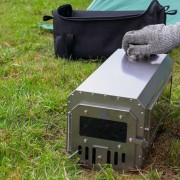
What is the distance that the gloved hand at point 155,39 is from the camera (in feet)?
6.21

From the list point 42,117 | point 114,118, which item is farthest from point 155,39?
point 42,117

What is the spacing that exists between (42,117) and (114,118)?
68 centimetres

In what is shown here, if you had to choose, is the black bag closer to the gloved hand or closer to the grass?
the grass

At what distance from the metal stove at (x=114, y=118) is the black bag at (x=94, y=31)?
128 centimetres

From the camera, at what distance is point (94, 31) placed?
3.20 meters

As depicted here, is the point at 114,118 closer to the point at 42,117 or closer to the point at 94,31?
the point at 42,117

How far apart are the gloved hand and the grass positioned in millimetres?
409

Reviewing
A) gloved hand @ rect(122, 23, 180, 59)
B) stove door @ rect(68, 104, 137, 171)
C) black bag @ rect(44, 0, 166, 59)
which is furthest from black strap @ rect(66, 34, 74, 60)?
stove door @ rect(68, 104, 137, 171)

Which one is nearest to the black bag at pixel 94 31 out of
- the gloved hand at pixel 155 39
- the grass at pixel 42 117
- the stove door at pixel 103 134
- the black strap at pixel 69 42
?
the black strap at pixel 69 42

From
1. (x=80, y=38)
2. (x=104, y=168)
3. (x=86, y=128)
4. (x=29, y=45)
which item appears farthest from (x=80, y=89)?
(x=29, y=45)

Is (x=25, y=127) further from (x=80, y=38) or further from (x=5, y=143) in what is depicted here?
(x=80, y=38)

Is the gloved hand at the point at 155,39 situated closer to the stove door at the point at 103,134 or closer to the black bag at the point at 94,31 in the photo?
the stove door at the point at 103,134

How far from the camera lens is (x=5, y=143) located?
78.9 inches

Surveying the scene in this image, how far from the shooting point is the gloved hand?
1894 mm
